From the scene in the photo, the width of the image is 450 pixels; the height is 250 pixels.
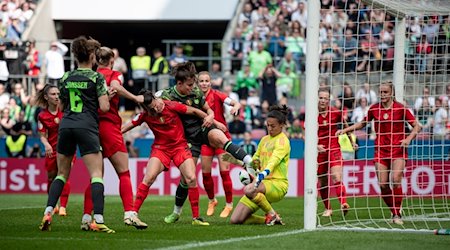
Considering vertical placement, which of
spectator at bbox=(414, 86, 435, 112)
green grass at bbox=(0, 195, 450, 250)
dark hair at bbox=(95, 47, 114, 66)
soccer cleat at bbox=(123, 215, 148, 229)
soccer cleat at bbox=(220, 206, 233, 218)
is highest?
dark hair at bbox=(95, 47, 114, 66)

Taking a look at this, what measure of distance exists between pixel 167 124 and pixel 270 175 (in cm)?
145

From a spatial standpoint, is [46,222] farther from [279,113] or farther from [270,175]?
[279,113]

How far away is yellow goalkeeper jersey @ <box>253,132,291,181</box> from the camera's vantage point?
43.8 ft

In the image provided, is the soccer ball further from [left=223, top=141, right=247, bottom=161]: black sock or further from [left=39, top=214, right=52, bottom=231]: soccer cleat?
[left=39, top=214, right=52, bottom=231]: soccer cleat

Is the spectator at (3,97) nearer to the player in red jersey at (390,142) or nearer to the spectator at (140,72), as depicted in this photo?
the spectator at (140,72)

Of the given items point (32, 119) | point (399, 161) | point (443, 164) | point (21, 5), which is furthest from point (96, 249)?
point (21, 5)

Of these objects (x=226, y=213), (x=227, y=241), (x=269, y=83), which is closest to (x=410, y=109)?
(x=226, y=213)

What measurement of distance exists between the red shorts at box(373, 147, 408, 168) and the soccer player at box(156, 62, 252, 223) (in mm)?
2222

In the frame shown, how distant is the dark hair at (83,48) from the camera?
37.9 feet

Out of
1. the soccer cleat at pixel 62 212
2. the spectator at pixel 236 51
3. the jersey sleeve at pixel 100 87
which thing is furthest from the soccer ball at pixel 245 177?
the spectator at pixel 236 51

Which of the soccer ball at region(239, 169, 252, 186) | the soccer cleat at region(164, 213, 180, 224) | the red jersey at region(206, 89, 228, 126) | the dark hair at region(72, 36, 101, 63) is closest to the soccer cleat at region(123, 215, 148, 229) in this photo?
the soccer ball at region(239, 169, 252, 186)

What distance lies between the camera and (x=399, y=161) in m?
14.8

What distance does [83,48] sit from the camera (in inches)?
456

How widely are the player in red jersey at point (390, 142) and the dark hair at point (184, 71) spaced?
9.47ft
